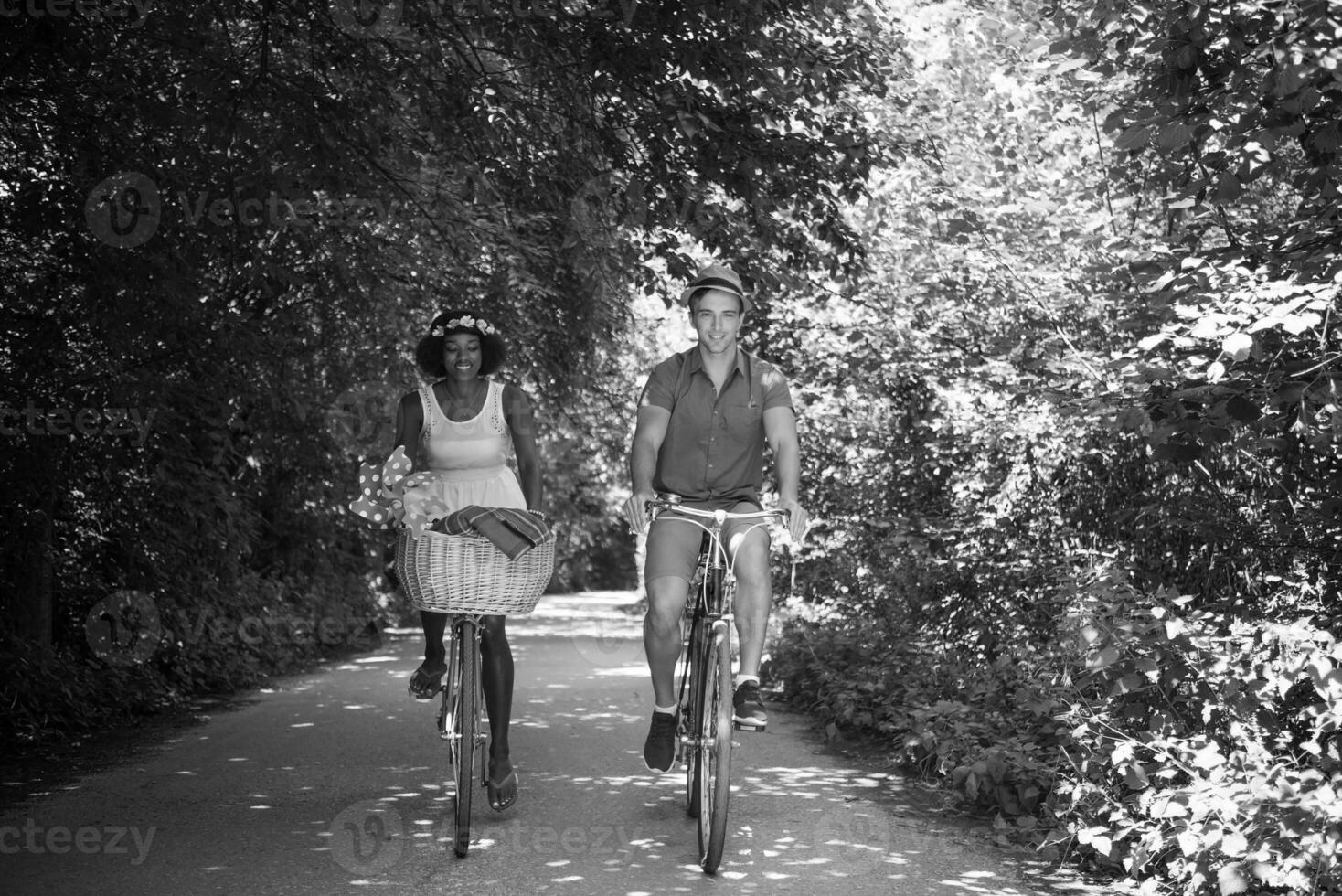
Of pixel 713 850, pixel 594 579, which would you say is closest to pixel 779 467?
pixel 713 850

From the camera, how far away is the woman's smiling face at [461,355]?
22.7 ft

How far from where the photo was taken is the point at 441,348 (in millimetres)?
7180

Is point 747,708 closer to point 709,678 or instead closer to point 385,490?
point 709,678

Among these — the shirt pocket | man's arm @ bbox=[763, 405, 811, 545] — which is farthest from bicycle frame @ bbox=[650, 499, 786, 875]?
the shirt pocket

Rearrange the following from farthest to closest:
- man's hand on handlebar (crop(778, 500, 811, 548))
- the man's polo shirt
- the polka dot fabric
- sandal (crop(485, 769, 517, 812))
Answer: sandal (crop(485, 769, 517, 812)) → the polka dot fabric → the man's polo shirt → man's hand on handlebar (crop(778, 500, 811, 548))

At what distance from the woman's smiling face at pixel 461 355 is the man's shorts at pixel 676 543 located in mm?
1286

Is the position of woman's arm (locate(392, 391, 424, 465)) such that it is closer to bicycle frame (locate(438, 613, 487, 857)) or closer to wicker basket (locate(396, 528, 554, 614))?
wicker basket (locate(396, 528, 554, 614))

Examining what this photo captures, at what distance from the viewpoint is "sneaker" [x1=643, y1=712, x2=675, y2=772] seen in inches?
245

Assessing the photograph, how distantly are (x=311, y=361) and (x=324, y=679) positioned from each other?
4.23 metres

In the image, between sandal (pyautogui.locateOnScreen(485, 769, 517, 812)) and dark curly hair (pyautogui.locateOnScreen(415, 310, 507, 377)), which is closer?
sandal (pyautogui.locateOnScreen(485, 769, 517, 812))

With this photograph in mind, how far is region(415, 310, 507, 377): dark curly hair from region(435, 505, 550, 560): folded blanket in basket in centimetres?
104

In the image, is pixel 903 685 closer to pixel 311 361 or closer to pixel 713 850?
pixel 713 850

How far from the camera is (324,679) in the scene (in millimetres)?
14867

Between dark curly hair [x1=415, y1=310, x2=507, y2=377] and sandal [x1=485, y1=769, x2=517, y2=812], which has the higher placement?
dark curly hair [x1=415, y1=310, x2=507, y2=377]
